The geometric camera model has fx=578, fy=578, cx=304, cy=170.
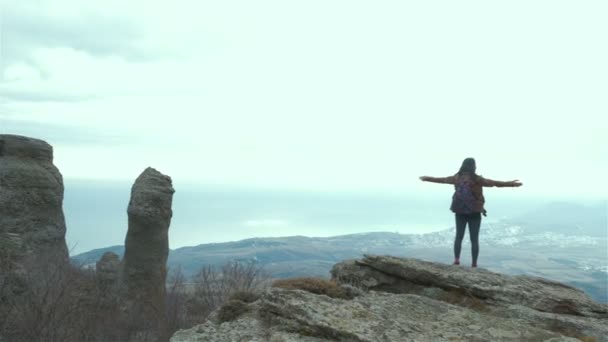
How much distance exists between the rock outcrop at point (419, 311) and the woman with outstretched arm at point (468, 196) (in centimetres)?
259

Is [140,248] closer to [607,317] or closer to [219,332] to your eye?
[219,332]

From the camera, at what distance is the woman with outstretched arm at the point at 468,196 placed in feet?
48.5

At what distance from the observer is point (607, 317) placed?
35.9 feet

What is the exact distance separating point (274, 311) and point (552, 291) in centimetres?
612

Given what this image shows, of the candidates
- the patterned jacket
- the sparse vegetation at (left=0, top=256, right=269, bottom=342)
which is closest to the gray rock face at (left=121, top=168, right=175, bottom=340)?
the sparse vegetation at (left=0, top=256, right=269, bottom=342)

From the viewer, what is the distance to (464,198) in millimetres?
14773

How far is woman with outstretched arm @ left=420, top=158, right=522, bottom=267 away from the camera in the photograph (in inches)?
582

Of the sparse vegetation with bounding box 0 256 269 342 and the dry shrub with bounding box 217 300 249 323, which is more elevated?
the dry shrub with bounding box 217 300 249 323

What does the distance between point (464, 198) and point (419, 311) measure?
5701mm

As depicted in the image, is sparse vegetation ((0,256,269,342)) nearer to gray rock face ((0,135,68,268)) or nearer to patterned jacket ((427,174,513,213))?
gray rock face ((0,135,68,268))

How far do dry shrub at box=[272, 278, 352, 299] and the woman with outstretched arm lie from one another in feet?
16.6

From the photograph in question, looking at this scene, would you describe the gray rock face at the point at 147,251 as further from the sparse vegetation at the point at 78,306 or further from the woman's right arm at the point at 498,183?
the woman's right arm at the point at 498,183

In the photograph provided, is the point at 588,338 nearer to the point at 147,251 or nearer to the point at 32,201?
the point at 32,201

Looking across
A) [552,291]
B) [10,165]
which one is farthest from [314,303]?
[10,165]
